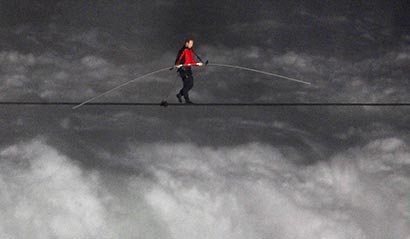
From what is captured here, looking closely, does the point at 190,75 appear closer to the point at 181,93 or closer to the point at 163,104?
the point at 181,93

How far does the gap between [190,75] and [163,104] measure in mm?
2050

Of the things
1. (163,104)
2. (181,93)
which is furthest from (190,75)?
(163,104)

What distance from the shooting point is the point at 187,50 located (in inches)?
560

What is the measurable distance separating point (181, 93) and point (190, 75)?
20.7 inches

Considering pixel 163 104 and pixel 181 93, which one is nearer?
pixel 163 104

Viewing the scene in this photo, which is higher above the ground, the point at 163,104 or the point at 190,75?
the point at 190,75

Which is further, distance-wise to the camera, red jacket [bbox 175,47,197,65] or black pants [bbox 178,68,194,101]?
black pants [bbox 178,68,194,101]

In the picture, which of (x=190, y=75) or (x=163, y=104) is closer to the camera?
(x=163, y=104)

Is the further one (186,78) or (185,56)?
(186,78)

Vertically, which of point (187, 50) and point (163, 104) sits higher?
point (187, 50)

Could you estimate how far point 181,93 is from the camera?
1509cm

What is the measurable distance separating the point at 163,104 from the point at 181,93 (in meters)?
1.92

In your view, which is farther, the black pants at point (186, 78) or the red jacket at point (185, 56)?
the black pants at point (186, 78)

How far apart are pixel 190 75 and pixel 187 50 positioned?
0.98 m
